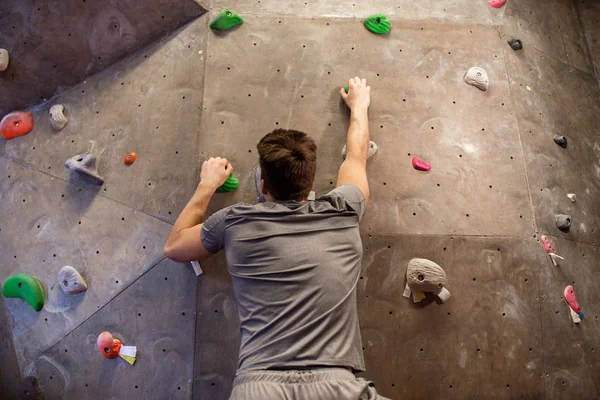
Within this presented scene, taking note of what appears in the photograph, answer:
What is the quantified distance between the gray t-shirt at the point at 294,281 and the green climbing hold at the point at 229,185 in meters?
0.51

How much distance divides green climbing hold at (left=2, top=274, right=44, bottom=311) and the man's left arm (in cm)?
86

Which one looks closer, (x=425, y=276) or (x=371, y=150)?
(x=425, y=276)

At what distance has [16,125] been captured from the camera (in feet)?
9.53

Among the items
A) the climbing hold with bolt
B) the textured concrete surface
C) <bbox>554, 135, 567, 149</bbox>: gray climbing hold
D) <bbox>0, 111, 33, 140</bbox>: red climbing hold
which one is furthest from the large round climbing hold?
<bbox>0, 111, 33, 140</bbox>: red climbing hold

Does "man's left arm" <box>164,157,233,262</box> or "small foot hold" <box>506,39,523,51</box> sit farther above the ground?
"small foot hold" <box>506,39,523,51</box>

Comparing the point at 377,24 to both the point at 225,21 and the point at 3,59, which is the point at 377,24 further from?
the point at 3,59

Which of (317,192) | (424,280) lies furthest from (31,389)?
(424,280)

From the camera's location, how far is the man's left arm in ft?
6.82

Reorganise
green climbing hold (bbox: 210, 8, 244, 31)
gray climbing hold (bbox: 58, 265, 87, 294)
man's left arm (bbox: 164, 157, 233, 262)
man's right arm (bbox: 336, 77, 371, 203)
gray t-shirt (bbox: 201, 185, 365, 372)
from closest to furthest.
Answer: gray t-shirt (bbox: 201, 185, 365, 372) → man's left arm (bbox: 164, 157, 233, 262) → man's right arm (bbox: 336, 77, 371, 203) → gray climbing hold (bbox: 58, 265, 87, 294) → green climbing hold (bbox: 210, 8, 244, 31)

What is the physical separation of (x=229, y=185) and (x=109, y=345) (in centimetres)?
97

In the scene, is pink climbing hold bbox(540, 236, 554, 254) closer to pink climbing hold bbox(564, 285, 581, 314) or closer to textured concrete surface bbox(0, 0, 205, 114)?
pink climbing hold bbox(564, 285, 581, 314)

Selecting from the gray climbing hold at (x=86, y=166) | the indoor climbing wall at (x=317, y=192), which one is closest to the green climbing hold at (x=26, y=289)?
the indoor climbing wall at (x=317, y=192)

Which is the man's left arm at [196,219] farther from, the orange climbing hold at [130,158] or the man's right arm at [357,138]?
the man's right arm at [357,138]

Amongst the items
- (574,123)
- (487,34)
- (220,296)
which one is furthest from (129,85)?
(574,123)
